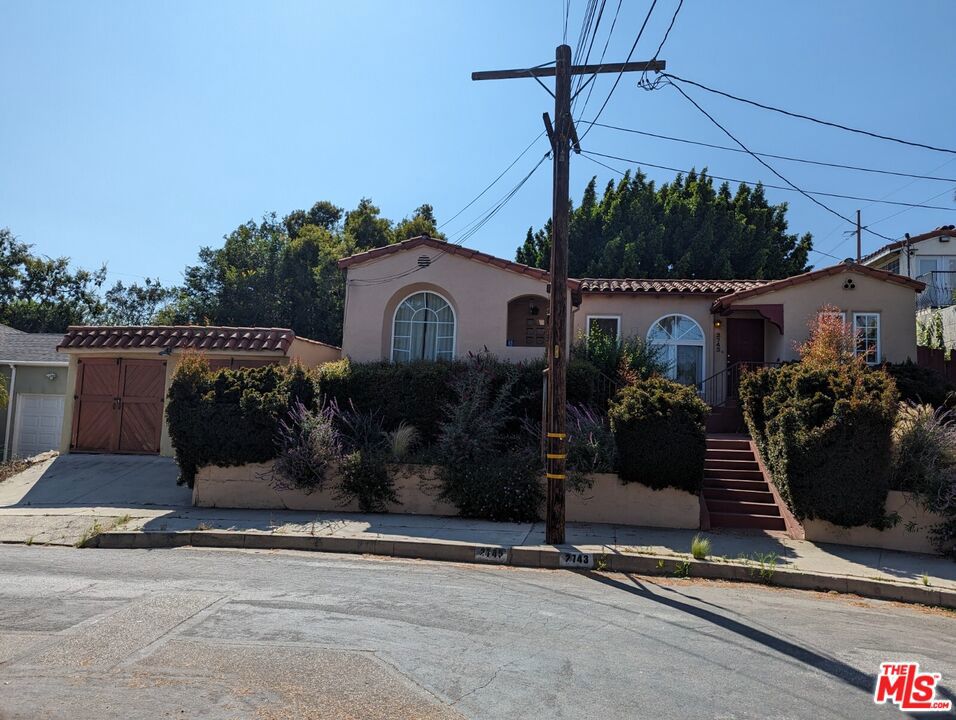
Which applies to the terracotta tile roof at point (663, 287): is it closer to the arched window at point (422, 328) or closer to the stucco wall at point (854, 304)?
the stucco wall at point (854, 304)

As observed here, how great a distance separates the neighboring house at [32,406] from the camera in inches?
744

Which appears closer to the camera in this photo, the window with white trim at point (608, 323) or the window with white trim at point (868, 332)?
the window with white trim at point (868, 332)

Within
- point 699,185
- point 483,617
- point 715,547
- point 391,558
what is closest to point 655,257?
point 699,185

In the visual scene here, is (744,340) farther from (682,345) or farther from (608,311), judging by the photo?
(608,311)

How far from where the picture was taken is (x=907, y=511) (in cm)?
1003

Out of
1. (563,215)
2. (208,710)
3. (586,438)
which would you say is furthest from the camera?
(586,438)

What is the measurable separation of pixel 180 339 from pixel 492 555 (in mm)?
10675

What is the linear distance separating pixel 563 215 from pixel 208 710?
25.7 feet

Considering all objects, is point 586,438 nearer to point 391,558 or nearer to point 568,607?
point 391,558

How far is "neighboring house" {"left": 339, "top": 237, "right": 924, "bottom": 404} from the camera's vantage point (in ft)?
52.8

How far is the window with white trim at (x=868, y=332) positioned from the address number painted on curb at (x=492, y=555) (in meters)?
12.1

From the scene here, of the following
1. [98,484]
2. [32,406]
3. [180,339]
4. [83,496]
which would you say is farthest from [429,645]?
[32,406]

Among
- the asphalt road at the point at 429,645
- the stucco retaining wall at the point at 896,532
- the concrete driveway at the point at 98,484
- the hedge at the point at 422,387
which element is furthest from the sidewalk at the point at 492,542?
the hedge at the point at 422,387

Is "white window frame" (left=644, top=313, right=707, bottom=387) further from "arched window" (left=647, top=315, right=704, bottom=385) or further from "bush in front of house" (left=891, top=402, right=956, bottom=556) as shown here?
"bush in front of house" (left=891, top=402, right=956, bottom=556)
